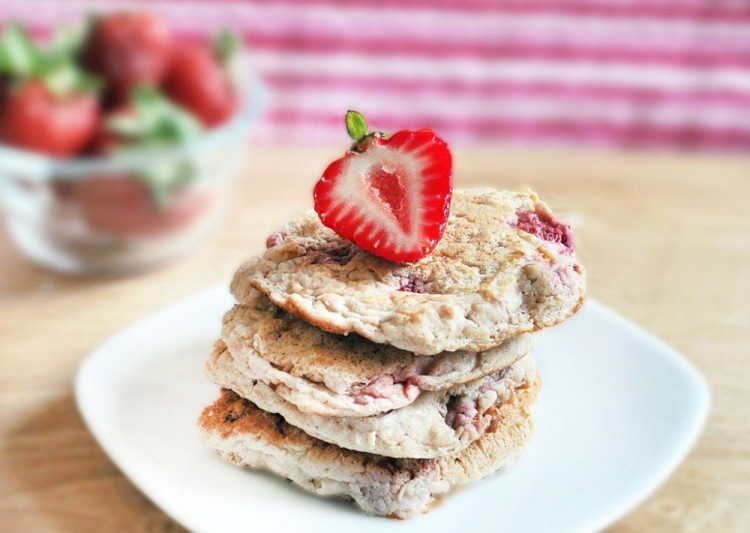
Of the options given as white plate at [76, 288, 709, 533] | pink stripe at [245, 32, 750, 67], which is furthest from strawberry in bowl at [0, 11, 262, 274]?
pink stripe at [245, 32, 750, 67]

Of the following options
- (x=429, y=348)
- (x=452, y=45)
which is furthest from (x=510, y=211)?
(x=452, y=45)

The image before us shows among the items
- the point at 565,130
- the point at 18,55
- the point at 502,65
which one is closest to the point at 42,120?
the point at 18,55

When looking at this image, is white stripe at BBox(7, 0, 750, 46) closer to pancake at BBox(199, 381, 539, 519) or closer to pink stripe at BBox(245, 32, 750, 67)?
pink stripe at BBox(245, 32, 750, 67)

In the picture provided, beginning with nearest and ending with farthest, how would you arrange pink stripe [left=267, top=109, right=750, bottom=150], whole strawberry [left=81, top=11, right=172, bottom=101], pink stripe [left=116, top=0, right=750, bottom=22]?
whole strawberry [left=81, top=11, right=172, bottom=101], pink stripe [left=116, top=0, right=750, bottom=22], pink stripe [left=267, top=109, right=750, bottom=150]

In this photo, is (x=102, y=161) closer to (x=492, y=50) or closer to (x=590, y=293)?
(x=590, y=293)

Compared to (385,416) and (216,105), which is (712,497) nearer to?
(385,416)
